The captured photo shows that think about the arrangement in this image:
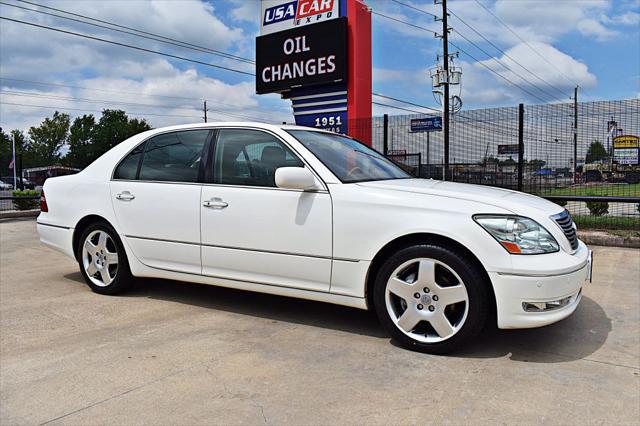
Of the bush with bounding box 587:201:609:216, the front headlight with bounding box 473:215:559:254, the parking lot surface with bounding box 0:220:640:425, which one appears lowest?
the parking lot surface with bounding box 0:220:640:425

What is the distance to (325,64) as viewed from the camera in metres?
9.15

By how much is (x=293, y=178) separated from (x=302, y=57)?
22.1ft

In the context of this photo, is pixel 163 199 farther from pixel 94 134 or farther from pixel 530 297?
pixel 94 134

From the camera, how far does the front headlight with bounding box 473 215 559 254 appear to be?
117 inches

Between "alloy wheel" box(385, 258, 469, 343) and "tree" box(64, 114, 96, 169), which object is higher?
"tree" box(64, 114, 96, 169)

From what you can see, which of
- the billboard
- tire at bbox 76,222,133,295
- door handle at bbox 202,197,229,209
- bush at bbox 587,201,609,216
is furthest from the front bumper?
bush at bbox 587,201,609,216

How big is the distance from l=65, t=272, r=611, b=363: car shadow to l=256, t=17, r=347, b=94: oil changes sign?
5.49 m

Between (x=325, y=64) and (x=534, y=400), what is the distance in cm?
767

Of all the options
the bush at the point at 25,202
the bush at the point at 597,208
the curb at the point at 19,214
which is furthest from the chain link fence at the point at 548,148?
the bush at the point at 25,202

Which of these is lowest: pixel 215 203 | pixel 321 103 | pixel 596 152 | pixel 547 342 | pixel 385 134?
pixel 547 342

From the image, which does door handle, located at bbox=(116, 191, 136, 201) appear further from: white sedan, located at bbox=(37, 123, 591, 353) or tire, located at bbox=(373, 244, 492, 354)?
tire, located at bbox=(373, 244, 492, 354)

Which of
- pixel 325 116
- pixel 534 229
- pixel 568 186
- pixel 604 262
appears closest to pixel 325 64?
pixel 325 116

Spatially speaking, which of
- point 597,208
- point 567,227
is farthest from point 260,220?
point 597,208

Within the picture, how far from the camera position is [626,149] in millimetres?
8141
